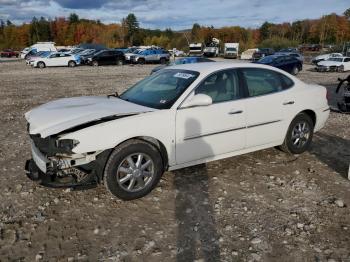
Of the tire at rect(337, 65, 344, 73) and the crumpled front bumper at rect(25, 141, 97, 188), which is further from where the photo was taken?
the tire at rect(337, 65, 344, 73)

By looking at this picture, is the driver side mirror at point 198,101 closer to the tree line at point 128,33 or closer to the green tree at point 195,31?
the tree line at point 128,33

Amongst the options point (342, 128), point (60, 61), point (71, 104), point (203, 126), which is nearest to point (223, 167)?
point (203, 126)

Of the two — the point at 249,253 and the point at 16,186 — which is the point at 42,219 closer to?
the point at 16,186

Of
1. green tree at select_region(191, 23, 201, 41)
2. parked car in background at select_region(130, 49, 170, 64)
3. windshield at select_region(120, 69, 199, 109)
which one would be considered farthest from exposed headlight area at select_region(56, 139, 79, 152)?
green tree at select_region(191, 23, 201, 41)

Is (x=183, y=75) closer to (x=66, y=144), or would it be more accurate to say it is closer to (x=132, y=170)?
(x=132, y=170)

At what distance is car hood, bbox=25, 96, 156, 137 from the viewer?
414 centimetres

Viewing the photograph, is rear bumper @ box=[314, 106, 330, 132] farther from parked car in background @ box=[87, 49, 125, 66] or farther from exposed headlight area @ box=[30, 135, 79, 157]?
parked car in background @ box=[87, 49, 125, 66]

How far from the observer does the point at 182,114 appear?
458 cm

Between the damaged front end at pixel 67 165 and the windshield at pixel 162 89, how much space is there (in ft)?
3.52

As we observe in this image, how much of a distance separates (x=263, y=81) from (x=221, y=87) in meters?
0.87

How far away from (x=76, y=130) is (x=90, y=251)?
1.35 meters

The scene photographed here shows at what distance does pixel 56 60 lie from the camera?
32.3m

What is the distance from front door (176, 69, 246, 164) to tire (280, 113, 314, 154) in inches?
43.3

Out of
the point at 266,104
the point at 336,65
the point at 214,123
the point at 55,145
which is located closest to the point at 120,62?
the point at 336,65
